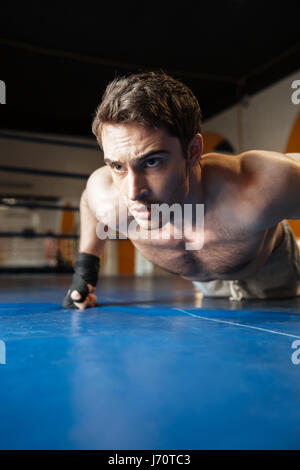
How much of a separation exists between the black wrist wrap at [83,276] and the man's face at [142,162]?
49 centimetres

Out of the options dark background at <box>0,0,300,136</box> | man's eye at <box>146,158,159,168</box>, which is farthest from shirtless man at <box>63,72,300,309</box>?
dark background at <box>0,0,300,136</box>

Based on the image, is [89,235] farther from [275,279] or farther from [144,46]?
[144,46]

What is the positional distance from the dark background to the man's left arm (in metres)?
2.61

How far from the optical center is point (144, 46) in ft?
12.5

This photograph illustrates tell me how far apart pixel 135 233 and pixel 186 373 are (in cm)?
76

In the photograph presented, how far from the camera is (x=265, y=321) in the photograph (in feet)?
3.58

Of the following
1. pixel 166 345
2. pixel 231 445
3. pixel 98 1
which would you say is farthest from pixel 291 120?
pixel 231 445

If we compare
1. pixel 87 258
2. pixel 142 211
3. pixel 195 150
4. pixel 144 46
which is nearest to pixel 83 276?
pixel 87 258

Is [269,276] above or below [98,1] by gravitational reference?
below

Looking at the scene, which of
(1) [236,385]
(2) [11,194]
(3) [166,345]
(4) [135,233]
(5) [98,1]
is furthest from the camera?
(2) [11,194]

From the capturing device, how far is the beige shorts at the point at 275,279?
1.66 metres

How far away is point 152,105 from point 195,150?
0.21m

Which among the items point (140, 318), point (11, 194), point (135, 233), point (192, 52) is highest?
point (192, 52)

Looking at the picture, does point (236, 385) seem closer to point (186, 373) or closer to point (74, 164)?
point (186, 373)
